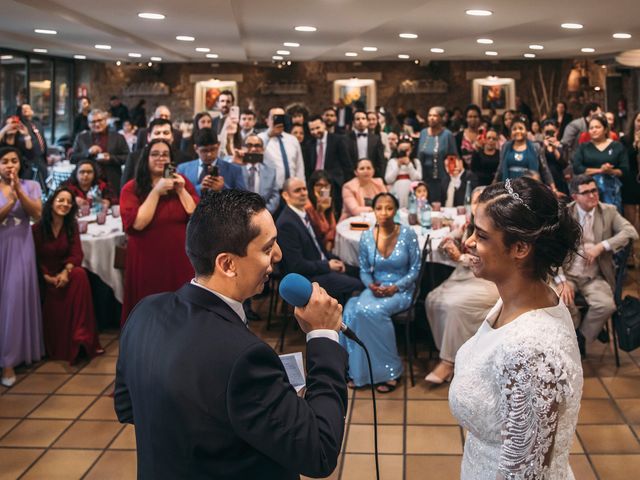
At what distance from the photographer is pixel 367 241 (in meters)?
5.39

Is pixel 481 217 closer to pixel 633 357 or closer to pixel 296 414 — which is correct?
pixel 296 414

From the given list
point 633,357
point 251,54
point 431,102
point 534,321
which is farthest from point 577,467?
point 431,102

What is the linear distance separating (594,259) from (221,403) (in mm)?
4399

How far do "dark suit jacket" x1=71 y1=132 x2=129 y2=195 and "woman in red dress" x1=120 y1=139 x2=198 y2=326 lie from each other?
11.4ft

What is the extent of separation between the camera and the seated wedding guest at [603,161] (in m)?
7.59

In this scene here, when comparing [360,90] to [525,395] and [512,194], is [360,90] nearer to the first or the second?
[512,194]

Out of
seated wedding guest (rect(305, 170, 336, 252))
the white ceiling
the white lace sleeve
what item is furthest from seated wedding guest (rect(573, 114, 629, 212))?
the white lace sleeve

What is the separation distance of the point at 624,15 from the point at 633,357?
146 inches

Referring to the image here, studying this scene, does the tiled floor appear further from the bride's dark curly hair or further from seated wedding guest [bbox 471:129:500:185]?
seated wedding guest [bbox 471:129:500:185]

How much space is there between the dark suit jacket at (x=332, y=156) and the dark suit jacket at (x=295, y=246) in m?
2.67

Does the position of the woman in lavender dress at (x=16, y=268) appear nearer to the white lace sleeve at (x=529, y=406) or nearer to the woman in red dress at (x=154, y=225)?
the woman in red dress at (x=154, y=225)

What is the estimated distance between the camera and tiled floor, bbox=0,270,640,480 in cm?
396

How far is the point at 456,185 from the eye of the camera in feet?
24.4

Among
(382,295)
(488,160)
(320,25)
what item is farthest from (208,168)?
(488,160)
